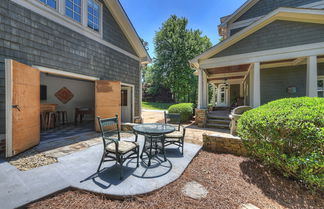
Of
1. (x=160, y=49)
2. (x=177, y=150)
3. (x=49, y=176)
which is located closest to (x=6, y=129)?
(x=49, y=176)

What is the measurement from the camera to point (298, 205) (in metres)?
2.15

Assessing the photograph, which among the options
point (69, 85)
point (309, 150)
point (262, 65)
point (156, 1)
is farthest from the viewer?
point (156, 1)

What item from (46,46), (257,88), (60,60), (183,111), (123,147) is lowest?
(123,147)

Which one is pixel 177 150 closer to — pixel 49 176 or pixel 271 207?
pixel 271 207

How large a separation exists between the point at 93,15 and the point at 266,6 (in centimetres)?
970

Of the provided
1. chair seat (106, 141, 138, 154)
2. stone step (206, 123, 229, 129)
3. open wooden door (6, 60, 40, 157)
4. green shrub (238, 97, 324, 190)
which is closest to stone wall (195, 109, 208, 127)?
stone step (206, 123, 229, 129)

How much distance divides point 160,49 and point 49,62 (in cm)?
1933

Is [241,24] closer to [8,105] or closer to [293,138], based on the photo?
[293,138]

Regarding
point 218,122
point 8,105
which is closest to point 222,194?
point 8,105

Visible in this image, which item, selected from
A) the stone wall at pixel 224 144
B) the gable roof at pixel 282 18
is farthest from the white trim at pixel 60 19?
the stone wall at pixel 224 144

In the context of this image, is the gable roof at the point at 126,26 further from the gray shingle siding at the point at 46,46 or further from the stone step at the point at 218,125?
the stone step at the point at 218,125

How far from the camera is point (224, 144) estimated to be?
3.98 metres

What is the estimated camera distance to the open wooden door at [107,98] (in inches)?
225

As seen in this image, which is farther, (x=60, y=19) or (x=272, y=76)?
(x=272, y=76)
